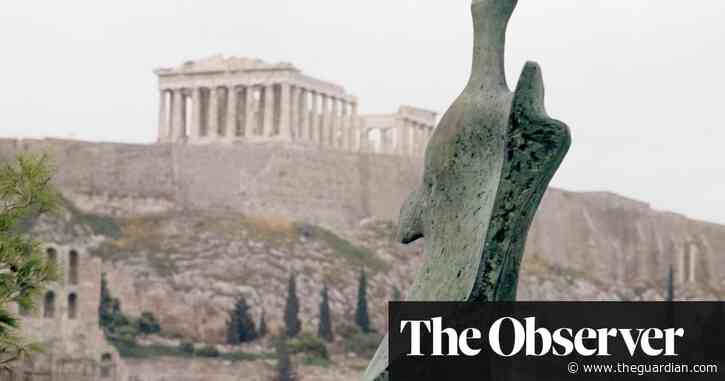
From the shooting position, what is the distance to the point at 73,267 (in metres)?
85.3

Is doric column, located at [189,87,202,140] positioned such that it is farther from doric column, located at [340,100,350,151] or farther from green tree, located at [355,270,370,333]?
green tree, located at [355,270,370,333]

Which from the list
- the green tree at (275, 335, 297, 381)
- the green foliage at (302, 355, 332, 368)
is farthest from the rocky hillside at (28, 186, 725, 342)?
the green foliage at (302, 355, 332, 368)

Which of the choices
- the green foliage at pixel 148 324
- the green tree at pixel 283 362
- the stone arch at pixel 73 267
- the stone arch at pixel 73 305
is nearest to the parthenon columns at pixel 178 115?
the green foliage at pixel 148 324

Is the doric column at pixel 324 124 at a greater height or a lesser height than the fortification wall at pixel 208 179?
greater

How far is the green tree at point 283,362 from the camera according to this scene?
8131 cm

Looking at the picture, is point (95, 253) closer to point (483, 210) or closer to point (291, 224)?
point (291, 224)

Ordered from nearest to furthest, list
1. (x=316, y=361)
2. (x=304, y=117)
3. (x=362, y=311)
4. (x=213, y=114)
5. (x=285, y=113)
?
(x=316, y=361) < (x=362, y=311) < (x=285, y=113) < (x=213, y=114) < (x=304, y=117)

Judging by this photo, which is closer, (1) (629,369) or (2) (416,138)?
(1) (629,369)

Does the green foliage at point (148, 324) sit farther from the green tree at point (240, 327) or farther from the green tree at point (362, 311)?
the green tree at point (362, 311)

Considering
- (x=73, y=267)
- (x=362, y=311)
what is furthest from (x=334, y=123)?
(x=73, y=267)

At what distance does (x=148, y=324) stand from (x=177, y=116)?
64.2 feet

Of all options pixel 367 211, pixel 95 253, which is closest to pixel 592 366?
pixel 95 253

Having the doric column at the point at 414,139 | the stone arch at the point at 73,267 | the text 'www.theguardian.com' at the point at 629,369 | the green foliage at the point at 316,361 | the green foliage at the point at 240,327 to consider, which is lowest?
the green foliage at the point at 316,361

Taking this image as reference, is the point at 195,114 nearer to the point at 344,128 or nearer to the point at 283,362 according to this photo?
the point at 344,128
